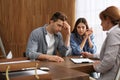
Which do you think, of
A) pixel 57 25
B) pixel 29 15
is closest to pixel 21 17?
pixel 29 15

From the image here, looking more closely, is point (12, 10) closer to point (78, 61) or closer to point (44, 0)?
point (44, 0)

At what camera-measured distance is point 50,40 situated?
9.11ft

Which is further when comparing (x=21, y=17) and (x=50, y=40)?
(x=21, y=17)

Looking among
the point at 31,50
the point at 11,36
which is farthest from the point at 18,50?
the point at 31,50

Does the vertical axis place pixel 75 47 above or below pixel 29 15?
below

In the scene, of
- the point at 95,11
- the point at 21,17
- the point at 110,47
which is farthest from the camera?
the point at 21,17

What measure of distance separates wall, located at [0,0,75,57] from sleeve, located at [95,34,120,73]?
234 cm

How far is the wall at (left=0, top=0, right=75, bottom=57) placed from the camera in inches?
157

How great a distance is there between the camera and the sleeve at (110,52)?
1886mm

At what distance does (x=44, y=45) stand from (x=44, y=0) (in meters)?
1.73

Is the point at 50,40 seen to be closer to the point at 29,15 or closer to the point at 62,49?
the point at 62,49

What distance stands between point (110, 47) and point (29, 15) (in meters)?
2.49

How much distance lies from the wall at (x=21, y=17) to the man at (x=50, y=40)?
139 centimetres

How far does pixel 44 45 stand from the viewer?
2699mm
